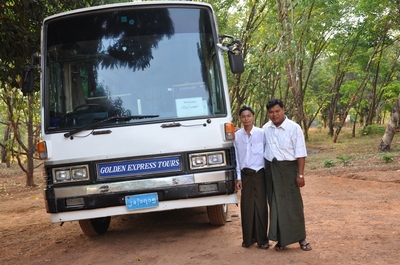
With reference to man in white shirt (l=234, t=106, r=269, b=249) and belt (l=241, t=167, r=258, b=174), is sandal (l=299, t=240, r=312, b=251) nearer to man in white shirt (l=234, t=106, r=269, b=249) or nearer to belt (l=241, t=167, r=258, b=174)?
man in white shirt (l=234, t=106, r=269, b=249)

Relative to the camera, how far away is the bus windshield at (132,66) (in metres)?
5.04

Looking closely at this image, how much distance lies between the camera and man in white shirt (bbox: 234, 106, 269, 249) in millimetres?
4852

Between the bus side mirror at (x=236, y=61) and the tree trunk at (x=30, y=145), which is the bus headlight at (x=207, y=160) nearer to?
the bus side mirror at (x=236, y=61)

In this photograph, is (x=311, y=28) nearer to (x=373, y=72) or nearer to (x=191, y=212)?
(x=373, y=72)

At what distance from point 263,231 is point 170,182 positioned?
1170 mm

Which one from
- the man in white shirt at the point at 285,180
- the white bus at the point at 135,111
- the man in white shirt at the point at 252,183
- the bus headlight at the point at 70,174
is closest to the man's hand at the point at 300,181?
the man in white shirt at the point at 285,180

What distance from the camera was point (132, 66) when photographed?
5.18 metres

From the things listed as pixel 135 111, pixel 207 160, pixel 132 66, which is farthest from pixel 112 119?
pixel 207 160

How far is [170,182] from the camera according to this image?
16.0 feet

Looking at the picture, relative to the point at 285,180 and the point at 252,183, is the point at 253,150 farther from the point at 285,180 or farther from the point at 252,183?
the point at 285,180

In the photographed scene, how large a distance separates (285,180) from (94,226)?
2917mm

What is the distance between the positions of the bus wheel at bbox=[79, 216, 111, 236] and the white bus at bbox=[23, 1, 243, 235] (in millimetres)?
854

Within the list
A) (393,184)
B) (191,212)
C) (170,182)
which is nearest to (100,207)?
(170,182)

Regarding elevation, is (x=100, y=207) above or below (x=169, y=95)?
below
